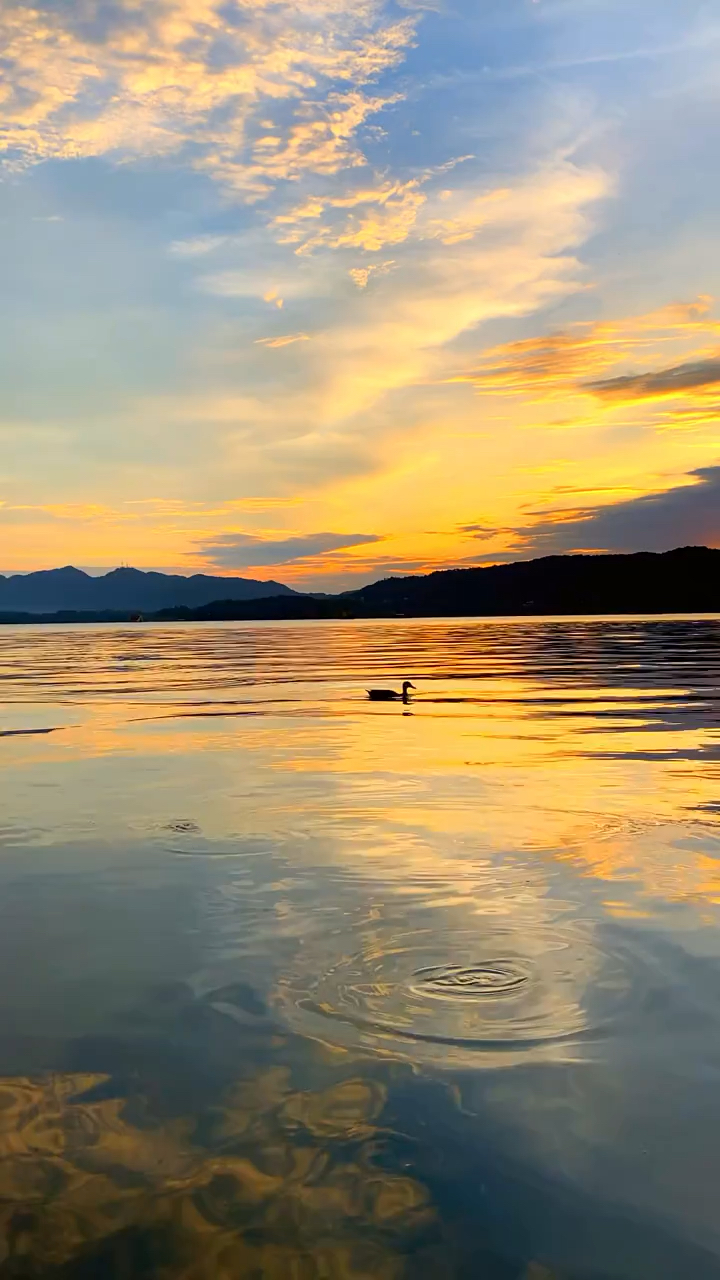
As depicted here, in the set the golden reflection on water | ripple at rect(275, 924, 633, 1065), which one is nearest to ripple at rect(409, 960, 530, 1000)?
ripple at rect(275, 924, 633, 1065)

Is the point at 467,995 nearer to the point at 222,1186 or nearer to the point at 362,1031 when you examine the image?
the point at 362,1031

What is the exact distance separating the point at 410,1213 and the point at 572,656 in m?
64.5

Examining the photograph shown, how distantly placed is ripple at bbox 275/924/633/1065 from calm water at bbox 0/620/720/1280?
0.03 meters

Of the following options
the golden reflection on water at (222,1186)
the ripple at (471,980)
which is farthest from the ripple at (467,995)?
the golden reflection on water at (222,1186)

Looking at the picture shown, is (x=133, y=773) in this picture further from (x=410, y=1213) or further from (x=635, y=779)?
(x=410, y=1213)

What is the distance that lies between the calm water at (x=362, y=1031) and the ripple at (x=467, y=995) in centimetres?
3

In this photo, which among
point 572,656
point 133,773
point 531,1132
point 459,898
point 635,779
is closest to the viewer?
point 531,1132

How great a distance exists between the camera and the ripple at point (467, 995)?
792 centimetres

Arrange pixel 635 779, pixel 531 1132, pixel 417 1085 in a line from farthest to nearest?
pixel 635 779, pixel 417 1085, pixel 531 1132

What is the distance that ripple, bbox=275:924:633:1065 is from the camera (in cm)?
792

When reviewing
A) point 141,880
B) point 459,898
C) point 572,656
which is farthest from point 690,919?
point 572,656

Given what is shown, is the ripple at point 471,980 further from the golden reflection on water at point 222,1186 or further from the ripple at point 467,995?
the golden reflection on water at point 222,1186

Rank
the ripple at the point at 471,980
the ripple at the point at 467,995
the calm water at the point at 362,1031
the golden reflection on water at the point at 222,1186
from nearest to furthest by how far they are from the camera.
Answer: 1. the golden reflection on water at the point at 222,1186
2. the calm water at the point at 362,1031
3. the ripple at the point at 467,995
4. the ripple at the point at 471,980

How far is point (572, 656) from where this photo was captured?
225 feet
